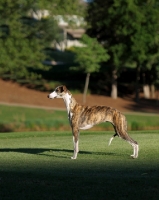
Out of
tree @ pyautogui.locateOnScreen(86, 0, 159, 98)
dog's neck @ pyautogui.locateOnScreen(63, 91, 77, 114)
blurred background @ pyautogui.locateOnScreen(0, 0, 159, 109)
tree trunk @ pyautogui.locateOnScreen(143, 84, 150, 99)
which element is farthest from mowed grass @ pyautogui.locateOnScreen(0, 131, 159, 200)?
tree trunk @ pyautogui.locateOnScreen(143, 84, 150, 99)

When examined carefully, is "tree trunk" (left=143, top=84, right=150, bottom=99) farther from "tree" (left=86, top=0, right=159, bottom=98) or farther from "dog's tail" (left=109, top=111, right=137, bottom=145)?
"dog's tail" (left=109, top=111, right=137, bottom=145)

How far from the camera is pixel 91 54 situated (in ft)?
207

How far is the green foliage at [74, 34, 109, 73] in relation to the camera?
207ft

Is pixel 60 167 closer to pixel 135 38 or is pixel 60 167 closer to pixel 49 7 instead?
pixel 49 7

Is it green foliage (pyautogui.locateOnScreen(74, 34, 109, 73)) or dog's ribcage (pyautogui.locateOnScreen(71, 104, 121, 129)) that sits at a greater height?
green foliage (pyautogui.locateOnScreen(74, 34, 109, 73))

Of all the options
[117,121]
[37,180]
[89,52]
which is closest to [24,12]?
[89,52]

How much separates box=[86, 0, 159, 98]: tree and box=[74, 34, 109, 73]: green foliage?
65.1 inches

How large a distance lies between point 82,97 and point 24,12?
1082 centimetres

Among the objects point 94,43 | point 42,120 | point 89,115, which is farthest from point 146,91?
point 89,115

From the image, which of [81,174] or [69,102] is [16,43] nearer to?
[69,102]

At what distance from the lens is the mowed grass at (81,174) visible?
11078 millimetres

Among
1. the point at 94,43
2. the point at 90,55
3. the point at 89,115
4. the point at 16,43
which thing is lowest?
the point at 89,115

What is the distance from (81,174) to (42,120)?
2768 centimetres

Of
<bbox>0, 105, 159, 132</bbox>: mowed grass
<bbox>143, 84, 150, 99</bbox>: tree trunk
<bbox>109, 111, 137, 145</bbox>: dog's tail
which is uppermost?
<bbox>143, 84, 150, 99</bbox>: tree trunk
